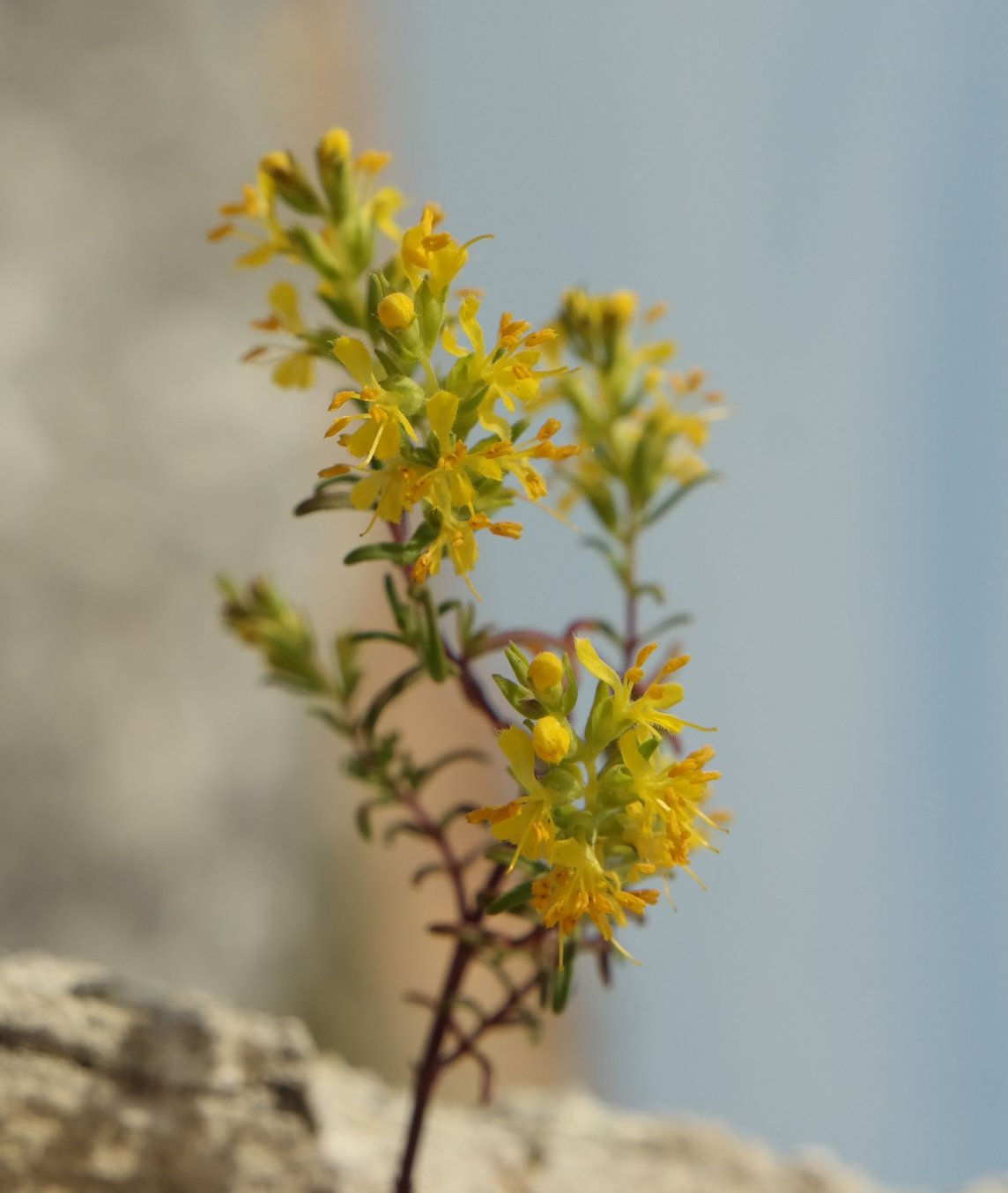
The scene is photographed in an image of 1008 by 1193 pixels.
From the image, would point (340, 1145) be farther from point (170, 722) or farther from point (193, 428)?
point (193, 428)

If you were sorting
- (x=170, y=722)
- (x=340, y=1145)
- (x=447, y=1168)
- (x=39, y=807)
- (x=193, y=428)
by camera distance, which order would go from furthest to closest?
1. (x=193, y=428)
2. (x=170, y=722)
3. (x=39, y=807)
4. (x=447, y=1168)
5. (x=340, y=1145)

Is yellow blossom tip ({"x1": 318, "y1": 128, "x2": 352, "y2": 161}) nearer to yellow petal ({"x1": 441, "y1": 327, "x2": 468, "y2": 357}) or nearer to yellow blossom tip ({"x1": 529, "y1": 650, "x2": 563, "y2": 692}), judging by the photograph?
yellow petal ({"x1": 441, "y1": 327, "x2": 468, "y2": 357})

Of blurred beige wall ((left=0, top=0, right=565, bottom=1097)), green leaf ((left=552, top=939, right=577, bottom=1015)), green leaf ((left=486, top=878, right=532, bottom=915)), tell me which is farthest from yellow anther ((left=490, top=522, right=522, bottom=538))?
blurred beige wall ((left=0, top=0, right=565, bottom=1097))

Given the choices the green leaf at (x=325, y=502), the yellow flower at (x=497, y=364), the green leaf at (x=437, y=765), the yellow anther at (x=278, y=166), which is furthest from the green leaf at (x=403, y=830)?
the yellow anther at (x=278, y=166)

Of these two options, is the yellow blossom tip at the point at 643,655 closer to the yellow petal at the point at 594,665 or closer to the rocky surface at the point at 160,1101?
the yellow petal at the point at 594,665

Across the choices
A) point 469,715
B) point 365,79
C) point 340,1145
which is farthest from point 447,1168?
point 365,79

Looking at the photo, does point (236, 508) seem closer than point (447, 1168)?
No

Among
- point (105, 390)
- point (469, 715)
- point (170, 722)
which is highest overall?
point (105, 390)
